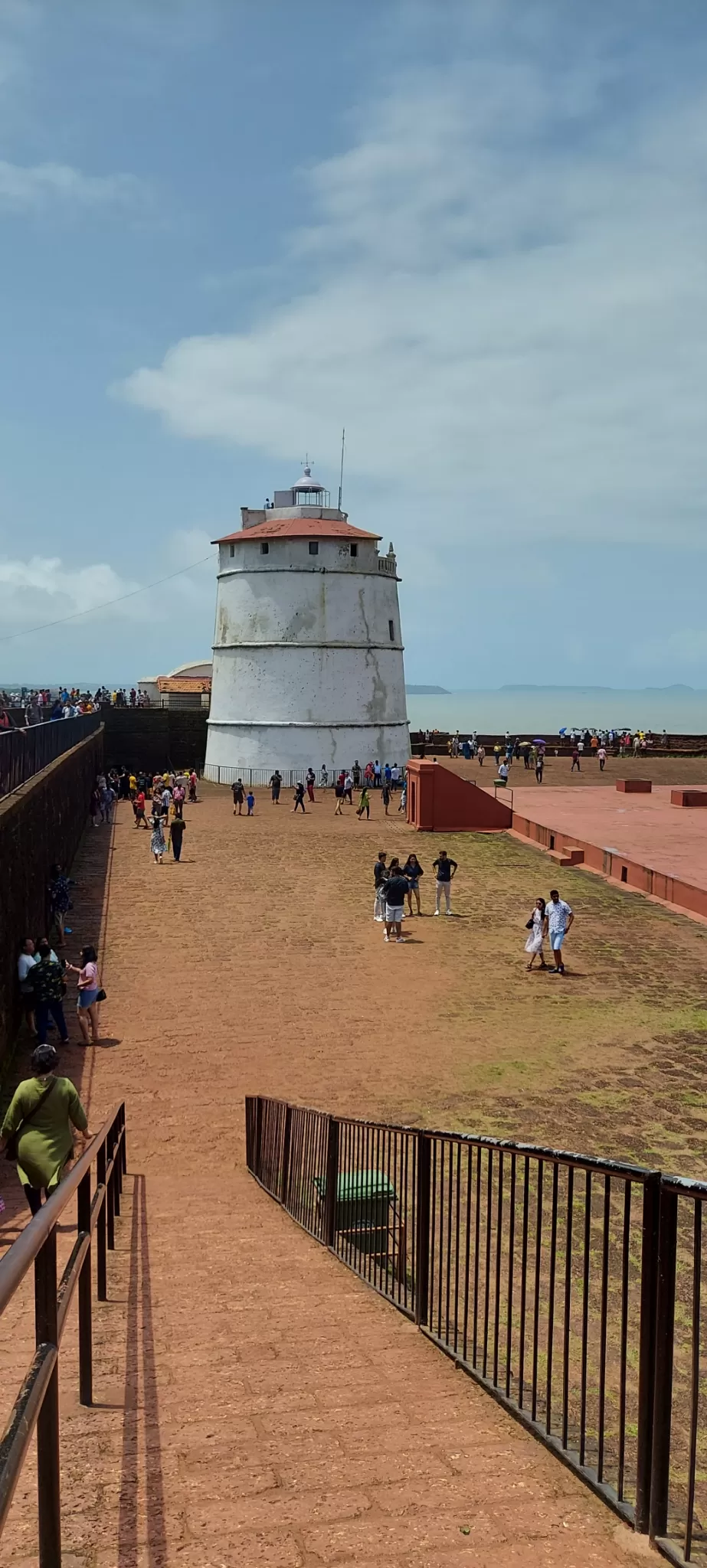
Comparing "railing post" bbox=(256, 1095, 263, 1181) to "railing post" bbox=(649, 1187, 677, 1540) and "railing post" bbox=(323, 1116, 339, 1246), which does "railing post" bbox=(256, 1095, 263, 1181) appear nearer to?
"railing post" bbox=(323, 1116, 339, 1246)

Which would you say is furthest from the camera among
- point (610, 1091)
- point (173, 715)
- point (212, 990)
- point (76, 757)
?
point (173, 715)

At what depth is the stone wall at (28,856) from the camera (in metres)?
12.0

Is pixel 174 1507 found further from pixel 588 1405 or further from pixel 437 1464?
pixel 588 1405

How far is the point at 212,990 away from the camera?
14.8 meters

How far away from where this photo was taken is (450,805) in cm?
2973

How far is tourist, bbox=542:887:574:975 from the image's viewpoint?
15.7m

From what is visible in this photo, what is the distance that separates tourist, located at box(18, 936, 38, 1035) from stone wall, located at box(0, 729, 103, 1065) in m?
0.10

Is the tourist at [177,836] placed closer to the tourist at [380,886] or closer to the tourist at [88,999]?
the tourist at [380,886]

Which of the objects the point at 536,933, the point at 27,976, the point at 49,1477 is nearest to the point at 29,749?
the point at 27,976

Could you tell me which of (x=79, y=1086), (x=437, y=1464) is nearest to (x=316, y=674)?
(x=79, y=1086)

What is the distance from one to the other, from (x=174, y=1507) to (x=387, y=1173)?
3.93m

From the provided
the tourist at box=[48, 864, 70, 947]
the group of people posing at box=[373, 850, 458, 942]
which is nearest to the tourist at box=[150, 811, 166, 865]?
the group of people posing at box=[373, 850, 458, 942]

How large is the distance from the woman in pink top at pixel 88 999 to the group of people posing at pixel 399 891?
19.2 ft

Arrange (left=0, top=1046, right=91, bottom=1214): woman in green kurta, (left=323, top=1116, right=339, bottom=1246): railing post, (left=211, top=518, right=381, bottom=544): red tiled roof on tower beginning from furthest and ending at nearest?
(left=211, top=518, right=381, bottom=544): red tiled roof on tower → (left=323, top=1116, right=339, bottom=1246): railing post → (left=0, top=1046, right=91, bottom=1214): woman in green kurta
